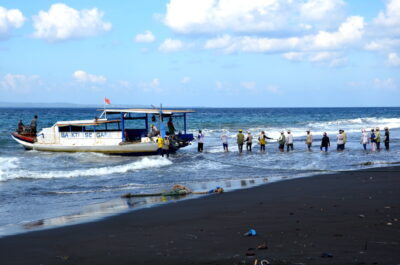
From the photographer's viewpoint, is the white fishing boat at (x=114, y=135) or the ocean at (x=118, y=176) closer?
the ocean at (x=118, y=176)

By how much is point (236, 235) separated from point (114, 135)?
23.7 m

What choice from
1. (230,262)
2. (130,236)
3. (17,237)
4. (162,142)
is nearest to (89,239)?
(130,236)

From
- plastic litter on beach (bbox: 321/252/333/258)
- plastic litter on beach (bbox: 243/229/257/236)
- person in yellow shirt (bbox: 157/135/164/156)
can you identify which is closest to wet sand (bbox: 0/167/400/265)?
plastic litter on beach (bbox: 321/252/333/258)

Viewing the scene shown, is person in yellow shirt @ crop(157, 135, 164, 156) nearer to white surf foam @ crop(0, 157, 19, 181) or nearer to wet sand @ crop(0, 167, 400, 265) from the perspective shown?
white surf foam @ crop(0, 157, 19, 181)

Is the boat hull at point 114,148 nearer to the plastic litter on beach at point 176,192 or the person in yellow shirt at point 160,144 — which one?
the person in yellow shirt at point 160,144

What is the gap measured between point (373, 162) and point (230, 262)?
692 inches

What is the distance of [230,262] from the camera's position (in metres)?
7.67

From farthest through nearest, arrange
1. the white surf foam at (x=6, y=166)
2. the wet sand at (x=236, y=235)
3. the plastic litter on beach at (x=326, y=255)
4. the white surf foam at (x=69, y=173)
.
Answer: the white surf foam at (x=69, y=173) < the white surf foam at (x=6, y=166) < the wet sand at (x=236, y=235) < the plastic litter on beach at (x=326, y=255)

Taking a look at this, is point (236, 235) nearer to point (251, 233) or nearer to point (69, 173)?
point (251, 233)

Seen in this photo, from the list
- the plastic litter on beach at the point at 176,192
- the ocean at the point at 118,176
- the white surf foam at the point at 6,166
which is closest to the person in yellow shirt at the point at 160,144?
the ocean at the point at 118,176

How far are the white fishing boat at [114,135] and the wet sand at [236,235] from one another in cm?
1712

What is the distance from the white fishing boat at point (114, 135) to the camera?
30875mm

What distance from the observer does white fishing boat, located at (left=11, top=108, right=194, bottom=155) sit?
101 ft

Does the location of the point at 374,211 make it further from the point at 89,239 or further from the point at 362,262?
the point at 89,239
